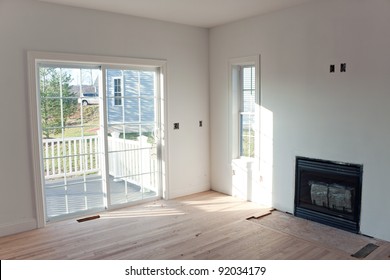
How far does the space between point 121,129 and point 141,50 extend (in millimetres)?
1130

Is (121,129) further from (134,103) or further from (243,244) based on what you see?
(243,244)

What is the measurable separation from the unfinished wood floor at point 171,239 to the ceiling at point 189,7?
104 inches

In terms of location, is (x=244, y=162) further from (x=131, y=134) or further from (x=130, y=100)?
(x=130, y=100)

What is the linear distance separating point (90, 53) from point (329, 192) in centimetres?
340

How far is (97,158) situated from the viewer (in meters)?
4.65

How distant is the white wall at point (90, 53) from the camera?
12.5 feet

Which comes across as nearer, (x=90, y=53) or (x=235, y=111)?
(x=90, y=53)

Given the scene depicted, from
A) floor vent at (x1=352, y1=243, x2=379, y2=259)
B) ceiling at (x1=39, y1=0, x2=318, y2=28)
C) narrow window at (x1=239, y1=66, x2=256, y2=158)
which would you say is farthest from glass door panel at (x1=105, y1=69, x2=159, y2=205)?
floor vent at (x1=352, y1=243, x2=379, y2=259)

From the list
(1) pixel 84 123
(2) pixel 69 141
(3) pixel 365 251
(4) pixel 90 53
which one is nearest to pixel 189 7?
(4) pixel 90 53

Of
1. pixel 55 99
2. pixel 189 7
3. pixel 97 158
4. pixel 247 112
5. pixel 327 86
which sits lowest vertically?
pixel 97 158

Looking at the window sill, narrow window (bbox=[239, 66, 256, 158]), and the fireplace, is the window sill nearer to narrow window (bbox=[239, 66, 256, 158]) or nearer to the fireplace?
narrow window (bbox=[239, 66, 256, 158])

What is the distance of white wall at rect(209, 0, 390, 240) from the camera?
11.7 feet

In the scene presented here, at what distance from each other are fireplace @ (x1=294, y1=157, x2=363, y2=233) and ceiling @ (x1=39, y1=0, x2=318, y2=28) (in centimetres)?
197

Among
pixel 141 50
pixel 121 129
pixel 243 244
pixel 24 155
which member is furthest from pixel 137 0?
pixel 243 244
